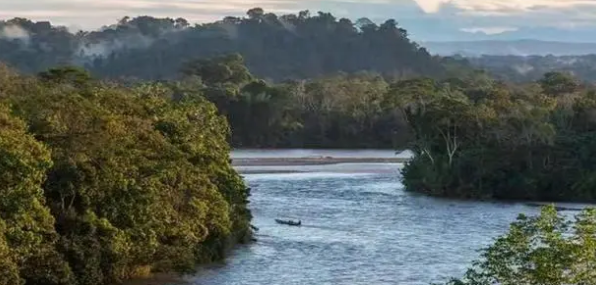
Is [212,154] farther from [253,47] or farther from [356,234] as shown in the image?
[253,47]

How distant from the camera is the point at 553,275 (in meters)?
19.0

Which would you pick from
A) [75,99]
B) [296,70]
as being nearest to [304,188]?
[75,99]

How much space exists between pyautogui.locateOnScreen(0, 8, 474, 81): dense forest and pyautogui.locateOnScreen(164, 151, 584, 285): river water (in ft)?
322

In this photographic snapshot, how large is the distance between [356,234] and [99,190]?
1746 cm

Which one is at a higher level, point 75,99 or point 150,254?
point 75,99

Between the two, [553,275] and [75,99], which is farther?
[75,99]

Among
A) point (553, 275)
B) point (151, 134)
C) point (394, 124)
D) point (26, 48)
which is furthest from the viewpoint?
point (26, 48)

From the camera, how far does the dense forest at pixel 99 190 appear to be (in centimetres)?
2716

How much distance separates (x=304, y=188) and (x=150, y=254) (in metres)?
31.4

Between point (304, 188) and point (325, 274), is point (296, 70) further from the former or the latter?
point (325, 274)

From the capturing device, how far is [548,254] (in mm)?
18984

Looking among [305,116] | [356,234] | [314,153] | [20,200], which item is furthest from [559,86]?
[20,200]

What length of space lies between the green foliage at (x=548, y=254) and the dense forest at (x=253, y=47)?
137968 millimetres

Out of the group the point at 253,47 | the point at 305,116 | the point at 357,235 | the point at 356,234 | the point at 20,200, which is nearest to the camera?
the point at 20,200
